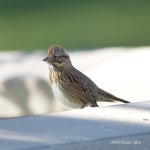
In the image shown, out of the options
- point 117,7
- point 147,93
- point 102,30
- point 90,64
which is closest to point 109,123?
point 147,93

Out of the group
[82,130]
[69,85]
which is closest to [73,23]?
[69,85]

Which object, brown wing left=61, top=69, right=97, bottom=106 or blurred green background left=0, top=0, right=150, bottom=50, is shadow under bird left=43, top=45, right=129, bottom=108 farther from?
blurred green background left=0, top=0, right=150, bottom=50

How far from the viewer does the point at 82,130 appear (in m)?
6.68

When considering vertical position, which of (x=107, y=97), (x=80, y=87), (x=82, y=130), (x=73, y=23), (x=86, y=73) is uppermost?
(x=73, y=23)

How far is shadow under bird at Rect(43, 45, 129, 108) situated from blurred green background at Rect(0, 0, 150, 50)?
669cm

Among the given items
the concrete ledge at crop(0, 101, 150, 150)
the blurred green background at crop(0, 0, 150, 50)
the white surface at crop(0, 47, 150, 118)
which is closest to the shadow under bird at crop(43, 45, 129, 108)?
the white surface at crop(0, 47, 150, 118)

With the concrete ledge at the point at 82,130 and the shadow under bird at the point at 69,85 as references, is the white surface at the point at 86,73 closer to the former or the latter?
the shadow under bird at the point at 69,85

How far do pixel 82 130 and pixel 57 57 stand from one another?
2637 mm

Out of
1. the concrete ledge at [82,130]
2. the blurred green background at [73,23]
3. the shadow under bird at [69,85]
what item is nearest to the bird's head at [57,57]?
the shadow under bird at [69,85]

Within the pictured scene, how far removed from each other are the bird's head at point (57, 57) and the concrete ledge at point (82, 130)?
1.96 meters

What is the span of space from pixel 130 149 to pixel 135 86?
2841 mm

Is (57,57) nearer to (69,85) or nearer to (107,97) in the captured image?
(69,85)

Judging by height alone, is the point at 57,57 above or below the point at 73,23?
below

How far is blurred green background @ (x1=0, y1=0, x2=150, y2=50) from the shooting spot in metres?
17.1
